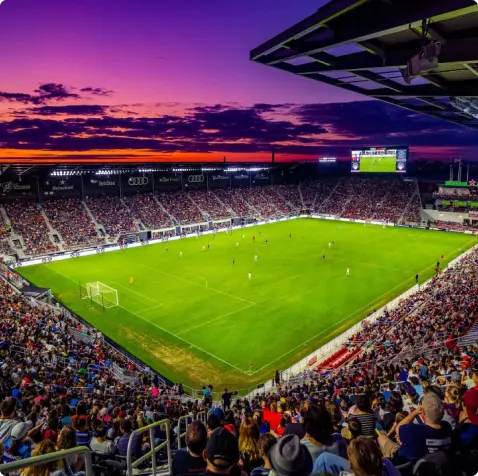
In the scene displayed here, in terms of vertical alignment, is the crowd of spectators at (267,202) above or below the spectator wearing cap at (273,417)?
below

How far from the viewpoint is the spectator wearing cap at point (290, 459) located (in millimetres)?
3256

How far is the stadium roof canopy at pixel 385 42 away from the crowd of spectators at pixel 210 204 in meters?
62.8

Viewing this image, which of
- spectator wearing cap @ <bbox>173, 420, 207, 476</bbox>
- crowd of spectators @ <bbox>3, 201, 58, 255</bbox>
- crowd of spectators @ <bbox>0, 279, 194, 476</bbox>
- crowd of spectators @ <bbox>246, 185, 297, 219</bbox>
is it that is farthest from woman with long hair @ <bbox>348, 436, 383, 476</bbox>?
crowd of spectators @ <bbox>246, 185, 297, 219</bbox>

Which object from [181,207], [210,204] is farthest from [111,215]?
[210,204]

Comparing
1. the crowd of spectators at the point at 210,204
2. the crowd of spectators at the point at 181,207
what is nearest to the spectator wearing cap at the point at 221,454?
the crowd of spectators at the point at 181,207

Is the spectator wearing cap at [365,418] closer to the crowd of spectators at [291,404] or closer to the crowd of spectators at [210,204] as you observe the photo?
the crowd of spectators at [291,404]

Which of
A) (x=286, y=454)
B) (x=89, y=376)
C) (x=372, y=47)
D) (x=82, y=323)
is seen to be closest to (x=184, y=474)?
(x=286, y=454)

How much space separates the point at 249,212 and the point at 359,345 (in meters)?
57.3

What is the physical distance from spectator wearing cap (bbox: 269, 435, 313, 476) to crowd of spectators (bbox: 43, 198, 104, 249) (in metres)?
52.6

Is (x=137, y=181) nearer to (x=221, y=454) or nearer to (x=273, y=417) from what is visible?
(x=273, y=417)

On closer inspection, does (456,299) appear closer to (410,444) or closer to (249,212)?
(410,444)

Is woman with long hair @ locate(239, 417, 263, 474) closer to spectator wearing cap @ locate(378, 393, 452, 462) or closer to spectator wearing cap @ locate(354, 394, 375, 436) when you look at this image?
spectator wearing cap @ locate(378, 393, 452, 462)

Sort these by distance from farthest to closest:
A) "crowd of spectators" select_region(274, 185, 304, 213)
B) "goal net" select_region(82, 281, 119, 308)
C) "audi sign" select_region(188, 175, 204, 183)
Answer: "crowd of spectators" select_region(274, 185, 304, 213)
"audi sign" select_region(188, 175, 204, 183)
"goal net" select_region(82, 281, 119, 308)

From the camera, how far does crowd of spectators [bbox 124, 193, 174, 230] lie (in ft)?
207
